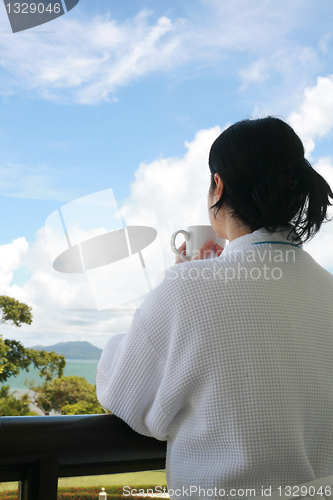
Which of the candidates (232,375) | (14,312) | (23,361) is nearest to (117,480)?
(232,375)

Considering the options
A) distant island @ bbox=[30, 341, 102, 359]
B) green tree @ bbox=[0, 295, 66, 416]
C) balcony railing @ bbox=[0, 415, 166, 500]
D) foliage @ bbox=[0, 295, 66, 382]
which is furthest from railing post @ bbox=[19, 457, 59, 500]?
distant island @ bbox=[30, 341, 102, 359]

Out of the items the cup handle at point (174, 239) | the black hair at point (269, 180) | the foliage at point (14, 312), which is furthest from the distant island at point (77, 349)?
the black hair at point (269, 180)

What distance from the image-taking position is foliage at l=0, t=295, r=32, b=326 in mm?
7375

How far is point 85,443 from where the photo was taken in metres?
0.56

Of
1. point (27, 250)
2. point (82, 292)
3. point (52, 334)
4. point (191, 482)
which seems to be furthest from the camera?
point (27, 250)

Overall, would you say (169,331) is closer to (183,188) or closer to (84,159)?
(183,188)

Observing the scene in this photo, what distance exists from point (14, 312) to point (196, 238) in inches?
288

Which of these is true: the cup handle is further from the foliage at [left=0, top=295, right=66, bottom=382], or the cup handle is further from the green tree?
the foliage at [left=0, top=295, right=66, bottom=382]

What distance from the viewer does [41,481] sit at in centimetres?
54

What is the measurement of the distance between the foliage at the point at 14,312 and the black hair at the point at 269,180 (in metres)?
7.40

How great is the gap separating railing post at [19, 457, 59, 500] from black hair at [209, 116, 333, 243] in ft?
1.37

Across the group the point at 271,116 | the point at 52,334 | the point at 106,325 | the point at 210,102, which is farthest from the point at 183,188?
the point at 271,116

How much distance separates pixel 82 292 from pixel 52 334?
11.2ft

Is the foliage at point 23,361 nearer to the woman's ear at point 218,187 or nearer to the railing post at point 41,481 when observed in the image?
the railing post at point 41,481
